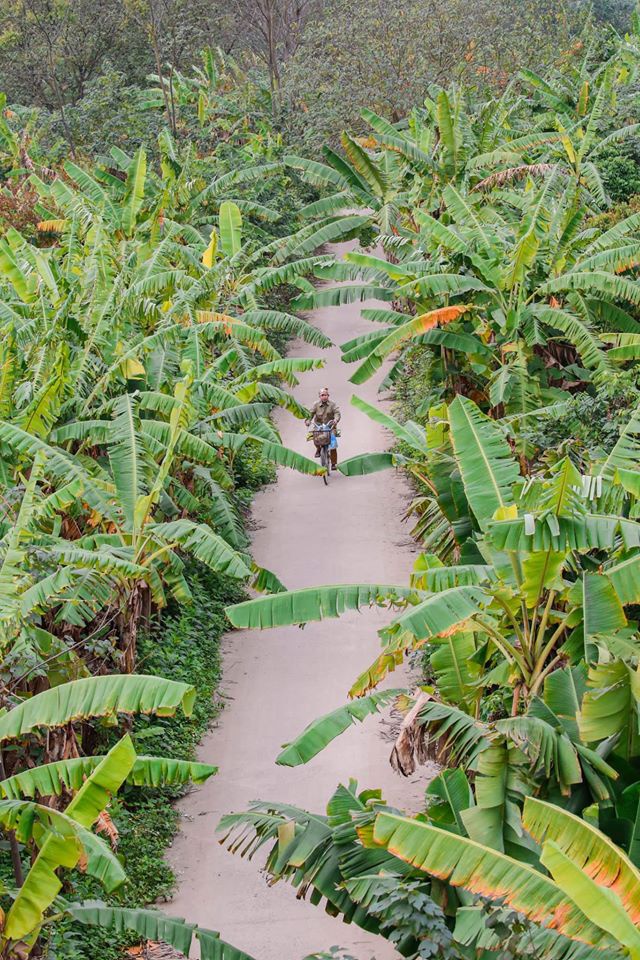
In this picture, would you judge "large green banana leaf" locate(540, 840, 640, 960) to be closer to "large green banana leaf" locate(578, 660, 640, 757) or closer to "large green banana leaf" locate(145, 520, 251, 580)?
"large green banana leaf" locate(578, 660, 640, 757)

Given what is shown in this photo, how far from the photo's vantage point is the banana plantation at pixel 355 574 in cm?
664

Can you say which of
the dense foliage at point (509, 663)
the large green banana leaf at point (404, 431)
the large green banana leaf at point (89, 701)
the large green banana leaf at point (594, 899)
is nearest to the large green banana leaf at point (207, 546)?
the dense foliage at point (509, 663)

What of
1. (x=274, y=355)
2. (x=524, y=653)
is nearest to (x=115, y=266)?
(x=274, y=355)

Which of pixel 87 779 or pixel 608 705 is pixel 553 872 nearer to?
pixel 608 705

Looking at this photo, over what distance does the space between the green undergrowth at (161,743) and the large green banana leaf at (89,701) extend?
2.02 metres

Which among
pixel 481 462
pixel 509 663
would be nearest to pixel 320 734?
pixel 509 663

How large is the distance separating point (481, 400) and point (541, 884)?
1098 cm

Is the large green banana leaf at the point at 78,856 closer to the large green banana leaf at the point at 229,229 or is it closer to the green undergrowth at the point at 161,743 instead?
the green undergrowth at the point at 161,743

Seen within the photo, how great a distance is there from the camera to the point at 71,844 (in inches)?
236

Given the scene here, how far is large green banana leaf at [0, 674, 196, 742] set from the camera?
6645 millimetres

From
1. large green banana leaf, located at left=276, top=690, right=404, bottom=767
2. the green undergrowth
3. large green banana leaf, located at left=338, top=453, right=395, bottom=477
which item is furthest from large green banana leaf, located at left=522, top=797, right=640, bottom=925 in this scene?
large green banana leaf, located at left=338, top=453, right=395, bottom=477

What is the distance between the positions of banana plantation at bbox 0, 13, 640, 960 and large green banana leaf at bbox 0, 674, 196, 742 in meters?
0.02

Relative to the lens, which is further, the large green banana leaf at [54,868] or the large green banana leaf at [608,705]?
the large green banana leaf at [608,705]

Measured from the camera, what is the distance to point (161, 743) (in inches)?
432
